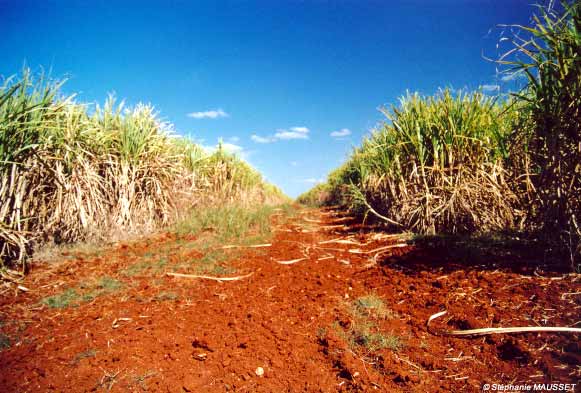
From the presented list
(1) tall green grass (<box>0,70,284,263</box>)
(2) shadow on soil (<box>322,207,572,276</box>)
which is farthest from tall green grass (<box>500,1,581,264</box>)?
(1) tall green grass (<box>0,70,284,263</box>)

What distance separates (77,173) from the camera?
4520 mm

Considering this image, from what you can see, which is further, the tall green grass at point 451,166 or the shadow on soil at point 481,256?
the tall green grass at point 451,166

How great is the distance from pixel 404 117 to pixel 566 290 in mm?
3019

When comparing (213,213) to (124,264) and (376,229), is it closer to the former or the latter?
(124,264)

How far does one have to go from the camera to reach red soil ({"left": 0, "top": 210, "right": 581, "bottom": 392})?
1604 millimetres

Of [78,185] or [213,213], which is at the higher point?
[78,185]

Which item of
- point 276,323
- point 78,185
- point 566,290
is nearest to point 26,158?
point 78,185

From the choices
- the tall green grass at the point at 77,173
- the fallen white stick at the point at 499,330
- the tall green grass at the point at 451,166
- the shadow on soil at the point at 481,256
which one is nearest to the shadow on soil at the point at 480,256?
the shadow on soil at the point at 481,256

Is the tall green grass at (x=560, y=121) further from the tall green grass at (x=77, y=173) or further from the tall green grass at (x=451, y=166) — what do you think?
the tall green grass at (x=77, y=173)

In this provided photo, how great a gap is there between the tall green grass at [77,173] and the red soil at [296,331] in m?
0.95

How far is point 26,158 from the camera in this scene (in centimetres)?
365

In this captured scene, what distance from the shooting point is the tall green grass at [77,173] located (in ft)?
11.4

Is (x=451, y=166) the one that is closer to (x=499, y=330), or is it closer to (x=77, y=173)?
(x=499, y=330)

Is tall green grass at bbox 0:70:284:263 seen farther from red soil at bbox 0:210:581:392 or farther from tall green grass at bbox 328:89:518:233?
tall green grass at bbox 328:89:518:233
